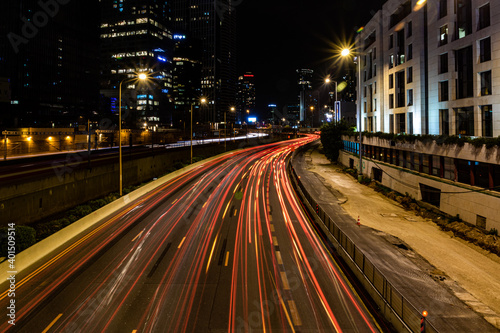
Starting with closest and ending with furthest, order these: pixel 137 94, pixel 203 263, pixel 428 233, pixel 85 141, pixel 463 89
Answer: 1. pixel 203 263
2. pixel 428 233
3. pixel 463 89
4. pixel 85 141
5. pixel 137 94

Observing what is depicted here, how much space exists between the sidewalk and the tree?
87.4 feet

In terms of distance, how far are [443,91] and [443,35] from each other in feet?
19.7

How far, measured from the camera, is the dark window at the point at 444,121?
3165cm

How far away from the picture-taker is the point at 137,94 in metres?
165

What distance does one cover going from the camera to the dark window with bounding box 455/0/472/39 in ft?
91.6

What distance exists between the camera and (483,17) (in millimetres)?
26281

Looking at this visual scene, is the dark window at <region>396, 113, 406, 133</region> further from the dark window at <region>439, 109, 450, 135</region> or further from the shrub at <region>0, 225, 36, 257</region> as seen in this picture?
the shrub at <region>0, 225, 36, 257</region>

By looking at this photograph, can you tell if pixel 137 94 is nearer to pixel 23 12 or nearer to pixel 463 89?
pixel 23 12

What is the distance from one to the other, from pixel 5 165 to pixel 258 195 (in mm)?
28576

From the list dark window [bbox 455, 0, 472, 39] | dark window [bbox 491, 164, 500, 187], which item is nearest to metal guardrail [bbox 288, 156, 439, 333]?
dark window [bbox 491, 164, 500, 187]

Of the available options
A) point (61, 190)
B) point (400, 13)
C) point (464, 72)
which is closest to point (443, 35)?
point (464, 72)

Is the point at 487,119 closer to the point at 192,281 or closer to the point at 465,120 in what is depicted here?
the point at 465,120

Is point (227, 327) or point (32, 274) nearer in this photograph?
point (227, 327)

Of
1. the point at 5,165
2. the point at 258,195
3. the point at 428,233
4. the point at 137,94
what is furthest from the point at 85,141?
the point at 137,94
